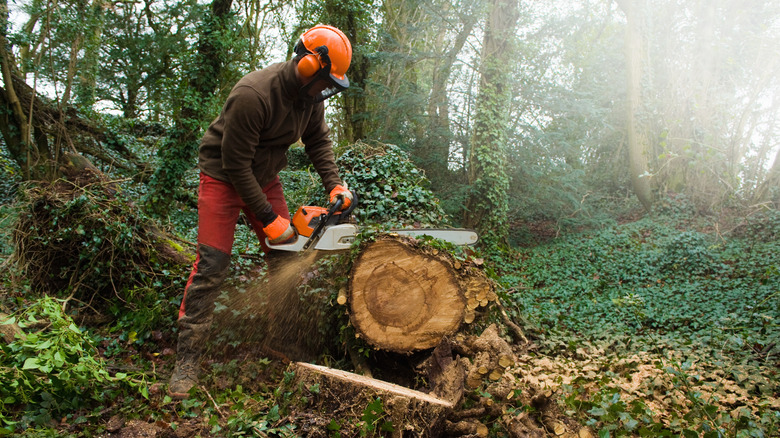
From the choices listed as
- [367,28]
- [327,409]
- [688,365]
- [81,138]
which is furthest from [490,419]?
[367,28]

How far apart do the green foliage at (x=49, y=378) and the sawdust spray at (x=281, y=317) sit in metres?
0.98

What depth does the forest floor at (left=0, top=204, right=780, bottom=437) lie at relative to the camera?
2043 millimetres

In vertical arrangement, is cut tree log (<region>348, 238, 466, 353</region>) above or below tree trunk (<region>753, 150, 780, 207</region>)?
below

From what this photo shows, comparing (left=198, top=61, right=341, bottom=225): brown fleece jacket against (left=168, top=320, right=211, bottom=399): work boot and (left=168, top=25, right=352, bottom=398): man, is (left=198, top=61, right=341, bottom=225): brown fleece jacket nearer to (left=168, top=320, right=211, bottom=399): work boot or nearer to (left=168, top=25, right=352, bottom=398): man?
(left=168, top=25, right=352, bottom=398): man

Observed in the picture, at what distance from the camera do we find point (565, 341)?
3717 mm

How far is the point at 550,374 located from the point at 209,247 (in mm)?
2459

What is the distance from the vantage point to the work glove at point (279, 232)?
103 inches

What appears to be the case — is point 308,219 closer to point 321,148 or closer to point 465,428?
point 321,148

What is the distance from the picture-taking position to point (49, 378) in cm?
216

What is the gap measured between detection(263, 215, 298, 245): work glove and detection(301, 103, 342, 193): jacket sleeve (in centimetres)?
55

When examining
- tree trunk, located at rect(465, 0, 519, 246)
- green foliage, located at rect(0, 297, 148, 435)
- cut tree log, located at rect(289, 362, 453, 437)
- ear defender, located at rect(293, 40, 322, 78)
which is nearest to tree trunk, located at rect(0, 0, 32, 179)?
green foliage, located at rect(0, 297, 148, 435)

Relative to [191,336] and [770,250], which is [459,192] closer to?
[770,250]

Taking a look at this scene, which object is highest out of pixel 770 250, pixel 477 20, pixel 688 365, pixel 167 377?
pixel 477 20

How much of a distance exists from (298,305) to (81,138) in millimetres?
5214
